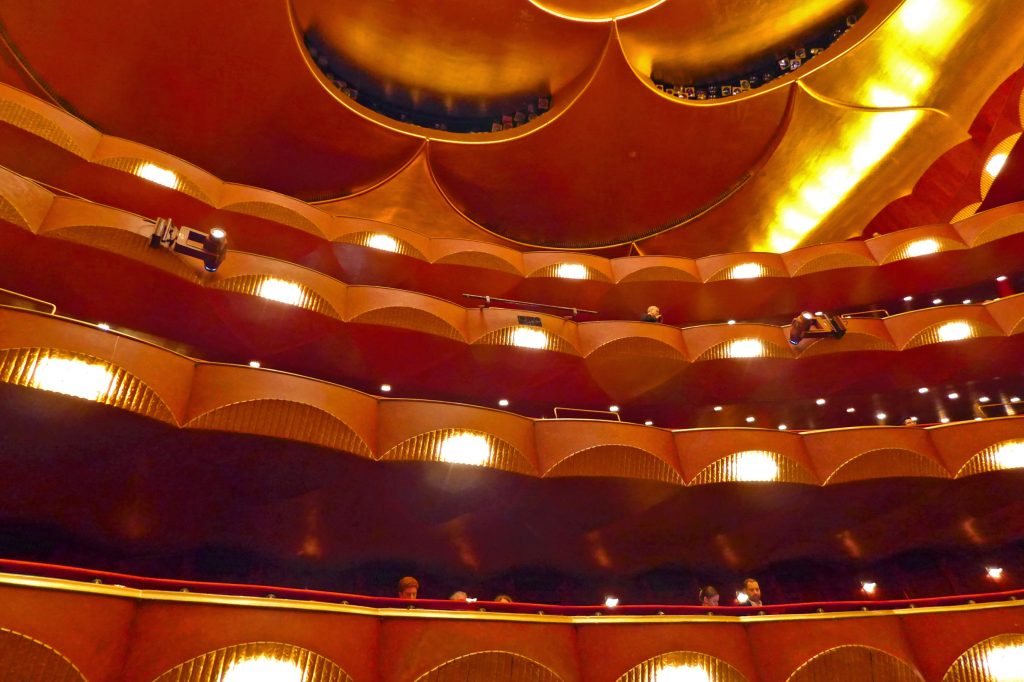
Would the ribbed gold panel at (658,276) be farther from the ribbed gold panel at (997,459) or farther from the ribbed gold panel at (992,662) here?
the ribbed gold panel at (992,662)

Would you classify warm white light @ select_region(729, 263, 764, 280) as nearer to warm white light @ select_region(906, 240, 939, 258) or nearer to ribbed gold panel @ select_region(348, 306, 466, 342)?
warm white light @ select_region(906, 240, 939, 258)

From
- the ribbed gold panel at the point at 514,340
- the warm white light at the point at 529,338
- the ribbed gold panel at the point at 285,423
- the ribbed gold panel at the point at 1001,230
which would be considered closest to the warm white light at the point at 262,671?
the ribbed gold panel at the point at 285,423

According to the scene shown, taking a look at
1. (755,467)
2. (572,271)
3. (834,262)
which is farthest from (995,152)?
(755,467)

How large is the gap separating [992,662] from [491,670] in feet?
9.75

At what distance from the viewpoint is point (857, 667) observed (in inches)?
149

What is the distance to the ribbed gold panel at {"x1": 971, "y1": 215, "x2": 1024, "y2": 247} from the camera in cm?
737

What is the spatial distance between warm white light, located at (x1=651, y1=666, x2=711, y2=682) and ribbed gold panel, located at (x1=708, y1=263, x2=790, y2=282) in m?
5.37

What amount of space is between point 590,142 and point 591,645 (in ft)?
24.1

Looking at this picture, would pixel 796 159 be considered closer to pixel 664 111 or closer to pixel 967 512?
pixel 664 111

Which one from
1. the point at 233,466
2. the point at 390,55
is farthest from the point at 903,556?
the point at 390,55

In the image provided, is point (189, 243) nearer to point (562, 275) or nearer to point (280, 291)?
point (280, 291)

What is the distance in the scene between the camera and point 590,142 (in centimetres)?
935

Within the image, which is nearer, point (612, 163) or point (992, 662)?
point (992, 662)

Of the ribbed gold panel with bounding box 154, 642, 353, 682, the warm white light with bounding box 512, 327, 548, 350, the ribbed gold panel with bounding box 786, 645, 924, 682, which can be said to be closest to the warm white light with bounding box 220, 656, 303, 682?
the ribbed gold panel with bounding box 154, 642, 353, 682
